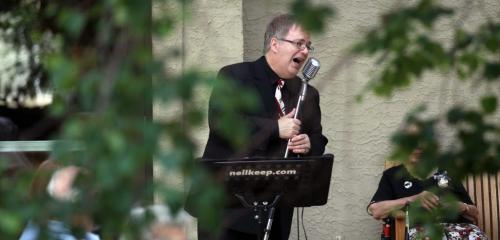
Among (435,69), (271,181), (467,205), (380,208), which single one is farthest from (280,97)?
(435,69)

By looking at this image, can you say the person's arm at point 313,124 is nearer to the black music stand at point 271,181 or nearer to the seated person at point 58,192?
the black music stand at point 271,181

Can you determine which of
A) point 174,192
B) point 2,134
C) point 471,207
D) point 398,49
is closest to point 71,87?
point 174,192

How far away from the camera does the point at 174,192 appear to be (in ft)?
7.88

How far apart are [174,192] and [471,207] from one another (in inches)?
193

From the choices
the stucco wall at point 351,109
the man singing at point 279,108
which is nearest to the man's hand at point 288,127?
the man singing at point 279,108

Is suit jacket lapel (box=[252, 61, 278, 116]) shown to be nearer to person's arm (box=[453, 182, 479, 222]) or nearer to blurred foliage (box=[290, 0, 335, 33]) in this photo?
person's arm (box=[453, 182, 479, 222])

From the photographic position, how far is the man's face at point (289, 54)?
19.3 ft

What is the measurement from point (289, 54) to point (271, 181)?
1088 mm

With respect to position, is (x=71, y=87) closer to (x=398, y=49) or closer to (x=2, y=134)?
(x=398, y=49)

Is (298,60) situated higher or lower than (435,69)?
higher

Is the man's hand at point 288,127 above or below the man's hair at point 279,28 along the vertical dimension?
below

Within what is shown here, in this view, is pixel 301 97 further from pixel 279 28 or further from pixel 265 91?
pixel 279 28

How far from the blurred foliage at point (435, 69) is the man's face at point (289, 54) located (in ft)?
8.68

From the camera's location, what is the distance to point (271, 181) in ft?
16.4
